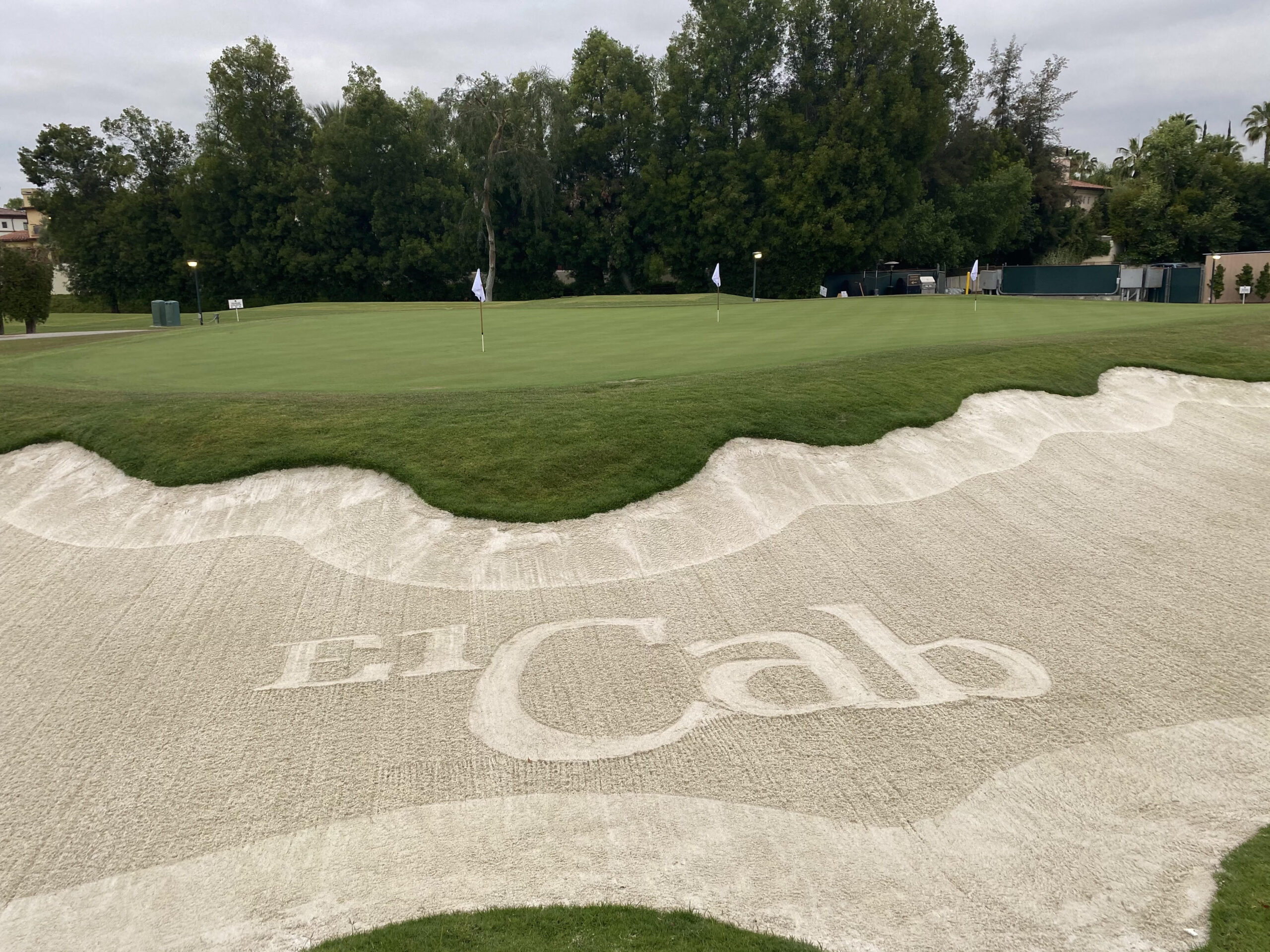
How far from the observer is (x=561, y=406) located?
11242 mm

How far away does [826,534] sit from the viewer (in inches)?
A: 358

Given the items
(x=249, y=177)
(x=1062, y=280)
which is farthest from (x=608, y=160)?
(x=1062, y=280)

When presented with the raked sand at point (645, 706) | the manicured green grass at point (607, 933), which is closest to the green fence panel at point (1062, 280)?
the raked sand at point (645, 706)

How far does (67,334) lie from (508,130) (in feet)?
108

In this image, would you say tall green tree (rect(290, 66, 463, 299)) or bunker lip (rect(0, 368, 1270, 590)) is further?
tall green tree (rect(290, 66, 463, 299))

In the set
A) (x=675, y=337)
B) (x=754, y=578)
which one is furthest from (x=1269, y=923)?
(x=675, y=337)

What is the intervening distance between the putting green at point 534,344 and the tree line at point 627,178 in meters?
23.7

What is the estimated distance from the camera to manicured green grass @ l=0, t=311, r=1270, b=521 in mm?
9586

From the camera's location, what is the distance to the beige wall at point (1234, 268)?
47156 mm

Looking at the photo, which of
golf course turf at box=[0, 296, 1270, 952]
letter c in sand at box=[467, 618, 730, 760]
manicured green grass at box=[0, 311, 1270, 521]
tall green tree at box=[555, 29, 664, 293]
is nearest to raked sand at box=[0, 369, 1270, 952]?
letter c in sand at box=[467, 618, 730, 760]

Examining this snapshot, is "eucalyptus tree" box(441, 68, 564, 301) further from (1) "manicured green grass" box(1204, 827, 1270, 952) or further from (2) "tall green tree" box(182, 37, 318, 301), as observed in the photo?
(1) "manicured green grass" box(1204, 827, 1270, 952)

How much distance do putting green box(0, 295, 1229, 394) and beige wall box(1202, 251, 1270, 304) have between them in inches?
852

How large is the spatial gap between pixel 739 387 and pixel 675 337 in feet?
29.2

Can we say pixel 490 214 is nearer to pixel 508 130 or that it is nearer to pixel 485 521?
pixel 508 130
